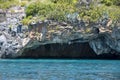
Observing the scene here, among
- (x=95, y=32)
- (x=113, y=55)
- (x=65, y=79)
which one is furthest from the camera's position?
(x=113, y=55)

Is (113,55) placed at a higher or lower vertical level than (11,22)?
lower

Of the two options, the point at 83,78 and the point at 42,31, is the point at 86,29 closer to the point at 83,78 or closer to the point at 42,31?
the point at 42,31

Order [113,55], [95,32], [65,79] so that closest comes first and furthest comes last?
[65,79]
[95,32]
[113,55]

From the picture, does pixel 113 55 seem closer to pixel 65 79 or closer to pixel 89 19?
pixel 89 19

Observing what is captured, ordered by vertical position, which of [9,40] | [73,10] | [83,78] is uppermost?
[73,10]

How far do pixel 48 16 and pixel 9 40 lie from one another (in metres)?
6.67

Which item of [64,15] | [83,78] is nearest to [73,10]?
[64,15]

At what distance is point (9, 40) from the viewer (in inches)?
2557

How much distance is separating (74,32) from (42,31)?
4595mm

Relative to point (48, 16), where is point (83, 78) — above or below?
below

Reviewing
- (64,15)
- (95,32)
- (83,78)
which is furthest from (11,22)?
(83,78)

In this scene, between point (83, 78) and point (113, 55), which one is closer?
point (83, 78)

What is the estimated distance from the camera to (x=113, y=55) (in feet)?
222

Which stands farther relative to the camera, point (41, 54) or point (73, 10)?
point (41, 54)
